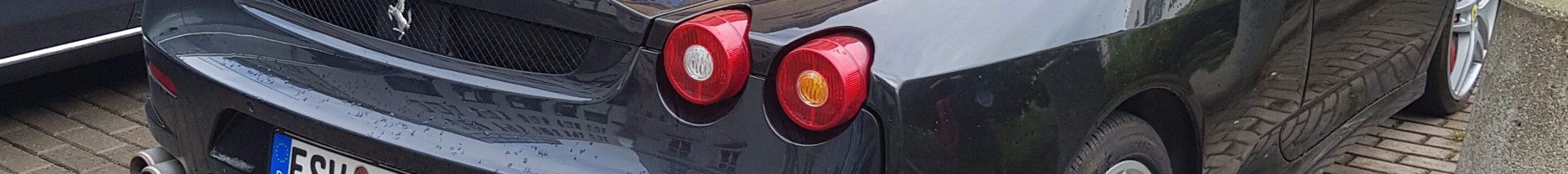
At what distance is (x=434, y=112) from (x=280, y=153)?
344mm

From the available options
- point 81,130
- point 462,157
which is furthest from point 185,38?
point 81,130

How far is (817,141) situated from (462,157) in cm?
48

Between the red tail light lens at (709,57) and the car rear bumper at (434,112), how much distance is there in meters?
0.02

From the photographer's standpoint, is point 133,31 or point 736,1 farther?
point 133,31

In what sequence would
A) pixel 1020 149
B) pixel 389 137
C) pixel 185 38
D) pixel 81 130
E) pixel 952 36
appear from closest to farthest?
pixel 952 36 → pixel 1020 149 → pixel 389 137 → pixel 185 38 → pixel 81 130

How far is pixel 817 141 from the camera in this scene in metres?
1.87

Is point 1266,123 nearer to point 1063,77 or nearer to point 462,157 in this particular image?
point 1063,77

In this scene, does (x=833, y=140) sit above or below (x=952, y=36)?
below

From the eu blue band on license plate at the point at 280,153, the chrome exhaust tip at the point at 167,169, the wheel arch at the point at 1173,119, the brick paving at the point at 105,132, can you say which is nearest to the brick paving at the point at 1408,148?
the brick paving at the point at 105,132

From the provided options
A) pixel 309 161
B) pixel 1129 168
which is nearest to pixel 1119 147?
pixel 1129 168

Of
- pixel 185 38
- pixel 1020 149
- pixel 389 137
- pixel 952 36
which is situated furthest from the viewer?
pixel 185 38

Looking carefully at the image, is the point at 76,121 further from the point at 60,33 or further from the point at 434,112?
the point at 434,112

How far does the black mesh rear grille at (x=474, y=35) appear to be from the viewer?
1993 mm

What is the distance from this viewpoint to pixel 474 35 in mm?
2062
